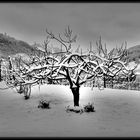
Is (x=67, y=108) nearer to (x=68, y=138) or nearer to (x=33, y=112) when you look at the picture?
(x=33, y=112)

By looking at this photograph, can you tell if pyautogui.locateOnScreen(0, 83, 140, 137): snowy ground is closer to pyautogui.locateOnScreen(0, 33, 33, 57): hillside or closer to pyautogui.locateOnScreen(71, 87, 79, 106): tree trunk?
pyautogui.locateOnScreen(71, 87, 79, 106): tree trunk

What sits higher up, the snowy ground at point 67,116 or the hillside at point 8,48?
the hillside at point 8,48

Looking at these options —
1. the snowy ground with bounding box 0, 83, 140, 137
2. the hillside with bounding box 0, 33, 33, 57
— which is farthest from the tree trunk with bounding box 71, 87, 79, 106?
the hillside with bounding box 0, 33, 33, 57

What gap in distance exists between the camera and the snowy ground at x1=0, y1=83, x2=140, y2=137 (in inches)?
361

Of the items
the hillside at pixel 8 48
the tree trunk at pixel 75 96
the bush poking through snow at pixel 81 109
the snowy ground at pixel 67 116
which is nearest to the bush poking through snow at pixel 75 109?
the bush poking through snow at pixel 81 109

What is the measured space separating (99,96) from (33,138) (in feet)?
29.1

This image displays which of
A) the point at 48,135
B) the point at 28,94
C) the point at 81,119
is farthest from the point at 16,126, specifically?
the point at 28,94

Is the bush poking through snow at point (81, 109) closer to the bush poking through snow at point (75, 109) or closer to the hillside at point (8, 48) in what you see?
the bush poking through snow at point (75, 109)

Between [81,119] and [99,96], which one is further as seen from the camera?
[99,96]

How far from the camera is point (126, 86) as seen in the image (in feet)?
90.5

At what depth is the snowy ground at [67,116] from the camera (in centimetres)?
916

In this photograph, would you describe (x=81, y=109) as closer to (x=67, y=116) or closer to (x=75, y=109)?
(x=75, y=109)

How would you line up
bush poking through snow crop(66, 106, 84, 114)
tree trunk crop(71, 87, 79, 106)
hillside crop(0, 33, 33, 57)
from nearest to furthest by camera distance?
bush poking through snow crop(66, 106, 84, 114)
tree trunk crop(71, 87, 79, 106)
hillside crop(0, 33, 33, 57)

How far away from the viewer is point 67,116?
39.6 feet
